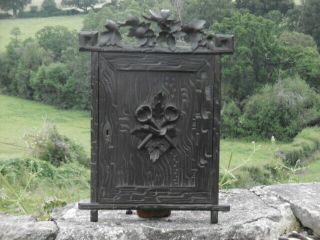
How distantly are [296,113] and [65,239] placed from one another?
2548 centimetres

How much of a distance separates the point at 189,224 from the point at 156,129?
0.59 m

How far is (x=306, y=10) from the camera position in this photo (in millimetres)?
29469

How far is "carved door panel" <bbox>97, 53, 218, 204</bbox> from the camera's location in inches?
146

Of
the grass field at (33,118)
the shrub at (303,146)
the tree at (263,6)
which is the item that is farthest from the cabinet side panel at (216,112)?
the tree at (263,6)

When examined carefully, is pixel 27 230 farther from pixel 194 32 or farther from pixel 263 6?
pixel 263 6

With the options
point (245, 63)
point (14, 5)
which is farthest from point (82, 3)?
point (245, 63)

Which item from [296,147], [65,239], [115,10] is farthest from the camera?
[115,10]

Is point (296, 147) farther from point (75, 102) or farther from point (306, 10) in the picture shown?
point (75, 102)

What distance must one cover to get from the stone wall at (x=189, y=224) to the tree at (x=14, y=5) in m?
21.1

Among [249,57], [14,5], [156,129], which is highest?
[14,5]

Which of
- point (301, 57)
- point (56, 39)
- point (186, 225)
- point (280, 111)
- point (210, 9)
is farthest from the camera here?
point (56, 39)

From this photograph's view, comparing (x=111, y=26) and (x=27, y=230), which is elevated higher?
(x=111, y=26)

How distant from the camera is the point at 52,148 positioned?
14414 millimetres

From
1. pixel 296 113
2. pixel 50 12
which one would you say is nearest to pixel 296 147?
pixel 296 113
